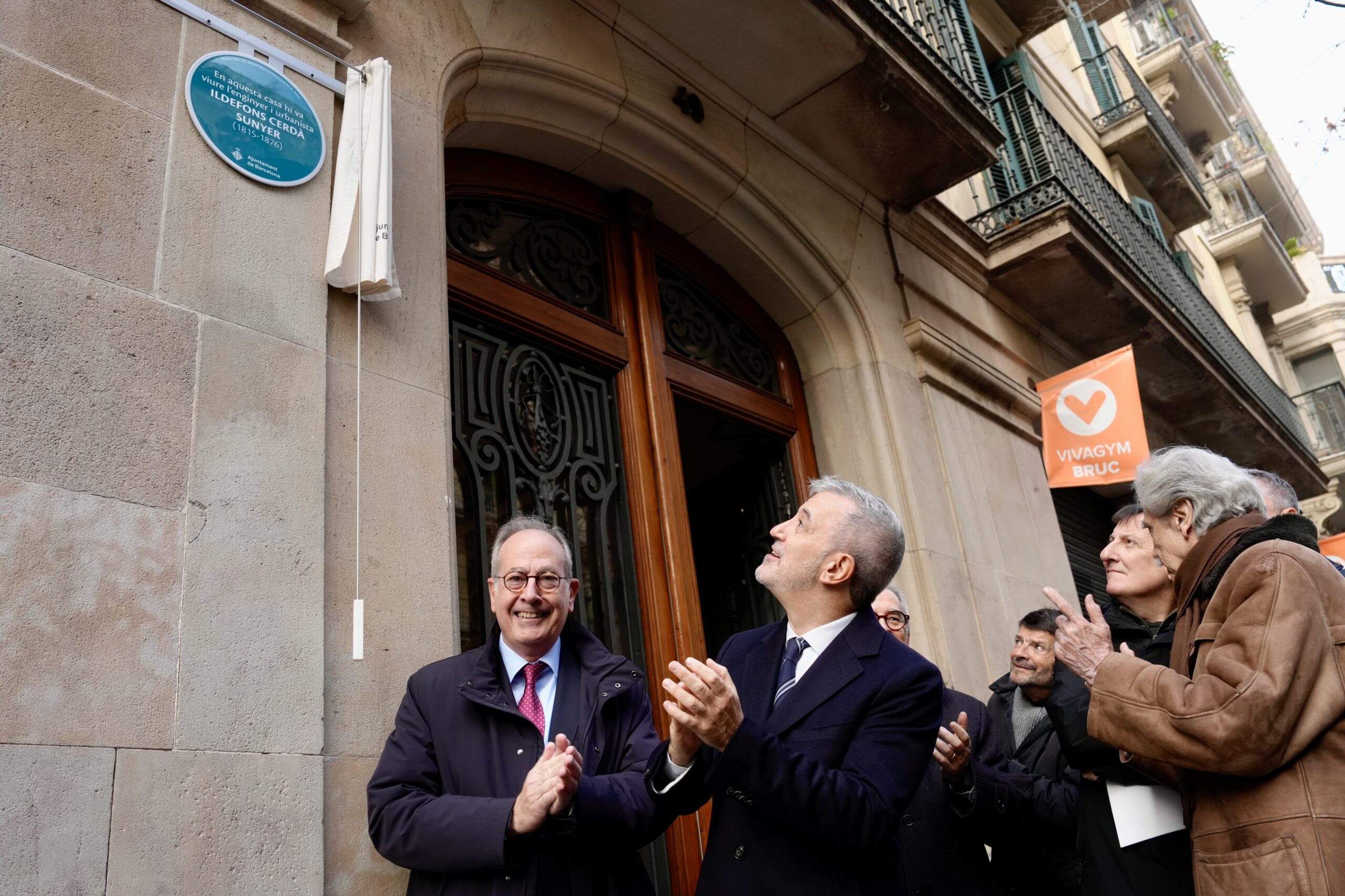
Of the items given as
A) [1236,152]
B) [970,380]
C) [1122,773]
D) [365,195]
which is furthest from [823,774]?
[1236,152]

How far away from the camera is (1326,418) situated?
71.6 ft

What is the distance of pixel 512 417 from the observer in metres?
4.94

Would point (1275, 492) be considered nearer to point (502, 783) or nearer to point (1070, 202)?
point (502, 783)

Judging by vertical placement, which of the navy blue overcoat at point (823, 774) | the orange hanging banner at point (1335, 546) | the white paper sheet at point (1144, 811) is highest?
the orange hanging banner at point (1335, 546)

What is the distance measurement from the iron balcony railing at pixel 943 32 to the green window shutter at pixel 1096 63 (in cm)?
589

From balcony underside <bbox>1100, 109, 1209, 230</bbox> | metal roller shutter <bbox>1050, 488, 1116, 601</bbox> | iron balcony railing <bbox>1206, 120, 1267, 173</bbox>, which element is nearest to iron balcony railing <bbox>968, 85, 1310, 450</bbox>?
balcony underside <bbox>1100, 109, 1209, 230</bbox>

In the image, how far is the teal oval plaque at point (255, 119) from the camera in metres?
3.44

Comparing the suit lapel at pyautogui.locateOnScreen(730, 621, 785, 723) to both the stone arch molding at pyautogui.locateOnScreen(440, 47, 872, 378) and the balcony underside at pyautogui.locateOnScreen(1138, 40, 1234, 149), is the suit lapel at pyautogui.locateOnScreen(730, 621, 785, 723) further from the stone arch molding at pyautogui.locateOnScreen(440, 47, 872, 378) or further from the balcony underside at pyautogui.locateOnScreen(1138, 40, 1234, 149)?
the balcony underside at pyautogui.locateOnScreen(1138, 40, 1234, 149)

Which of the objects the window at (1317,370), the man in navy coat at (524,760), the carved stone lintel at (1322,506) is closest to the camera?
the man in navy coat at (524,760)

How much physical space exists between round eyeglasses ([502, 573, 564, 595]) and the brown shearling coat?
1.58 m

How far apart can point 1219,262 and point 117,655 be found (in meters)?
23.0

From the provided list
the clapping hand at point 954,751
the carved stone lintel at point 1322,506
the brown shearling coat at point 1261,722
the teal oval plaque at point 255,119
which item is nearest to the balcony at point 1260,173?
the carved stone lintel at point 1322,506

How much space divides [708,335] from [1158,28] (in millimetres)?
17149

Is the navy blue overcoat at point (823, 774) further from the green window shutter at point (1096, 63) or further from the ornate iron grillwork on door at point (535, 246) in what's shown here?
the green window shutter at point (1096, 63)
